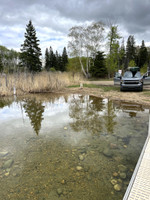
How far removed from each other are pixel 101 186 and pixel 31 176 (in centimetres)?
112

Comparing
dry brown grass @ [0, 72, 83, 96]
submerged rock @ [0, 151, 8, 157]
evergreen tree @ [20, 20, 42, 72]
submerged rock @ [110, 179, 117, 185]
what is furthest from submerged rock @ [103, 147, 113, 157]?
evergreen tree @ [20, 20, 42, 72]

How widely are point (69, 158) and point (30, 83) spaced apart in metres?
9.01

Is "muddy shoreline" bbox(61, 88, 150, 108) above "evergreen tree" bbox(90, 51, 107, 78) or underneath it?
underneath

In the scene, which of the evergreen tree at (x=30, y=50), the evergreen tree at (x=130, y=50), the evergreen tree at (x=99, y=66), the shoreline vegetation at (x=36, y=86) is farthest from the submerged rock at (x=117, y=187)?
the evergreen tree at (x=130, y=50)

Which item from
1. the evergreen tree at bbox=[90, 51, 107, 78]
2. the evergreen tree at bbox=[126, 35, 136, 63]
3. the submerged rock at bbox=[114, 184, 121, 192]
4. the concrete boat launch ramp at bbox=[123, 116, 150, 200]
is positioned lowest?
the submerged rock at bbox=[114, 184, 121, 192]

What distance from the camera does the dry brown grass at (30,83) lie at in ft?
30.6

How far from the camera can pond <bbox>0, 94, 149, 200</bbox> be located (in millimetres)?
1746

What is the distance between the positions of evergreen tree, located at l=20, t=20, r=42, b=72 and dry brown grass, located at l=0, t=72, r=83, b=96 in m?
16.1

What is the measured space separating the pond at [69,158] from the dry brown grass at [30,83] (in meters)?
6.14

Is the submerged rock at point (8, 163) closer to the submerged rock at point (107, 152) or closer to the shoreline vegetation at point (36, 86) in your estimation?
the submerged rock at point (107, 152)

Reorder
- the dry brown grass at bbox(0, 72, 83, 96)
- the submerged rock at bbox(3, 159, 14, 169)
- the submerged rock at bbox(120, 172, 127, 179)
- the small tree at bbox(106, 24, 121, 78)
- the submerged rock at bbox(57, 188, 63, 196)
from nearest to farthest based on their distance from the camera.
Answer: the submerged rock at bbox(57, 188, 63, 196) < the submerged rock at bbox(120, 172, 127, 179) < the submerged rock at bbox(3, 159, 14, 169) < the dry brown grass at bbox(0, 72, 83, 96) < the small tree at bbox(106, 24, 121, 78)

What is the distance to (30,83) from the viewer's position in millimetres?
10242

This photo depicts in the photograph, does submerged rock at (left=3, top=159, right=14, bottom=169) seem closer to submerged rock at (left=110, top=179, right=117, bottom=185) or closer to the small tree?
submerged rock at (left=110, top=179, right=117, bottom=185)

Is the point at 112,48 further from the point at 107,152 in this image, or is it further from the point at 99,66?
the point at 107,152
